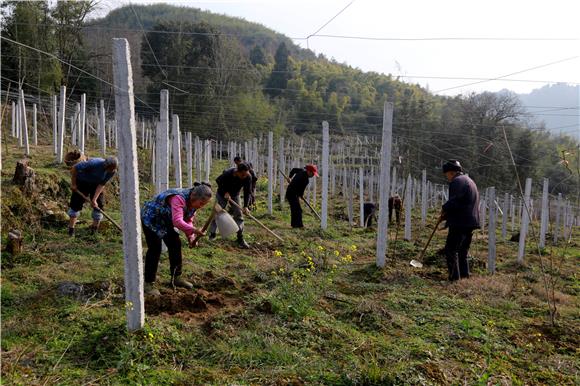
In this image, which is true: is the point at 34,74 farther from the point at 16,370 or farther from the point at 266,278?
the point at 16,370

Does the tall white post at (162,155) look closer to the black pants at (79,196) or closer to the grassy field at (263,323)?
the grassy field at (263,323)

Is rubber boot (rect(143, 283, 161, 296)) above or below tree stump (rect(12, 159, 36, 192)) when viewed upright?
below

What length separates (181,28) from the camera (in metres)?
33.4

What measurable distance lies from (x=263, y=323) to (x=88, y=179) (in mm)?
3942

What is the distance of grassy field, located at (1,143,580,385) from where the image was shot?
3.40 m

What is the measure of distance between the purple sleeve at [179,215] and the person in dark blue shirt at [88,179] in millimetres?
2365

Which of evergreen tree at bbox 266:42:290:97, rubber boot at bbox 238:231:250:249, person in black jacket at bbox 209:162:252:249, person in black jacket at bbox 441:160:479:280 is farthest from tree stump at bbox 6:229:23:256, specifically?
evergreen tree at bbox 266:42:290:97

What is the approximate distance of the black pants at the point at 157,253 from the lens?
492 cm

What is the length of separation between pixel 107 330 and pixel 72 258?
244 cm

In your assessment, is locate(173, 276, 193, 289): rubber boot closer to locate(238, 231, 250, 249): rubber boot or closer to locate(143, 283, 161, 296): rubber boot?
locate(143, 283, 161, 296): rubber boot

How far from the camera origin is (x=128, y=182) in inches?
141

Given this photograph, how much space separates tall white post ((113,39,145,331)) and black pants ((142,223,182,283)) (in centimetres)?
126

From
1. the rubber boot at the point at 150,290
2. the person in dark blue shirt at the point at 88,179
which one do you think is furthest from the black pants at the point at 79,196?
the rubber boot at the point at 150,290

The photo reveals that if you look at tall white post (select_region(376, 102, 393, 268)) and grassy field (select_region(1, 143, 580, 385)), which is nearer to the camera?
grassy field (select_region(1, 143, 580, 385))
